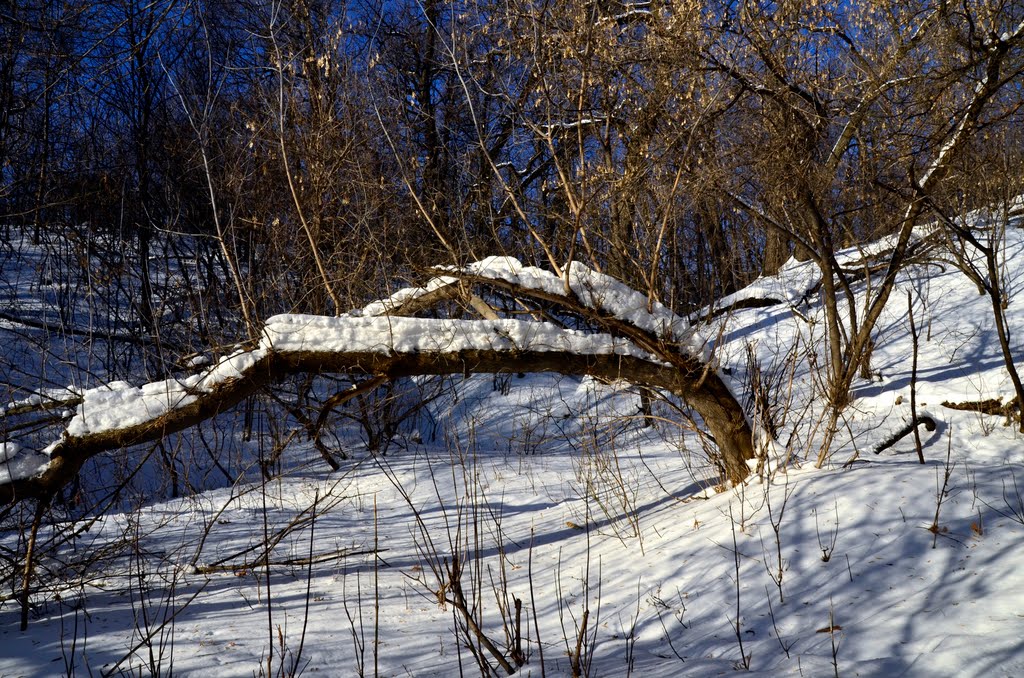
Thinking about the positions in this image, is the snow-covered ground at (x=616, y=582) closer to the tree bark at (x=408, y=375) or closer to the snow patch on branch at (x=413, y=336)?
the tree bark at (x=408, y=375)

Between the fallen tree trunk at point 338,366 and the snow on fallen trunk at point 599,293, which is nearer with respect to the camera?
the fallen tree trunk at point 338,366

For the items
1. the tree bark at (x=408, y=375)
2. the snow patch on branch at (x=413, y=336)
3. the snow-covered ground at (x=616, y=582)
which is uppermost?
the snow patch on branch at (x=413, y=336)

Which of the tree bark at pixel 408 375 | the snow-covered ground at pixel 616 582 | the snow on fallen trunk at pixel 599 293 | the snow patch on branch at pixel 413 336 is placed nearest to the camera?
the snow-covered ground at pixel 616 582

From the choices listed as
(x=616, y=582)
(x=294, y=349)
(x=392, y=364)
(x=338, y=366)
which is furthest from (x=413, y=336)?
(x=616, y=582)

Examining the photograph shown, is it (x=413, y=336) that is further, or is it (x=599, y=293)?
(x=599, y=293)

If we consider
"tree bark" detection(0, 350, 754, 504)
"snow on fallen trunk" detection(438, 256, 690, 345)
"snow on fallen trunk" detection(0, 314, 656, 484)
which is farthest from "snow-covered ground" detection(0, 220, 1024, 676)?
"snow on fallen trunk" detection(438, 256, 690, 345)

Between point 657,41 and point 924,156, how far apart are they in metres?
3.54

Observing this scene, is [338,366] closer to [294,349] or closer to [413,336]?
[294,349]

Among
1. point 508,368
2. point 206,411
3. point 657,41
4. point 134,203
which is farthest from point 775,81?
point 134,203

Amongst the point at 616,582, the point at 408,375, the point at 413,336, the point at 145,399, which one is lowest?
the point at 616,582

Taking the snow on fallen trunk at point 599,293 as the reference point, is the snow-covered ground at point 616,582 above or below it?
below

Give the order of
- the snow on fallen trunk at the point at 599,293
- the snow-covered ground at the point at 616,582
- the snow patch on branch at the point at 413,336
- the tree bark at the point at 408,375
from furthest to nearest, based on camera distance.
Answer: the snow on fallen trunk at the point at 599,293 < the snow patch on branch at the point at 413,336 < the tree bark at the point at 408,375 < the snow-covered ground at the point at 616,582

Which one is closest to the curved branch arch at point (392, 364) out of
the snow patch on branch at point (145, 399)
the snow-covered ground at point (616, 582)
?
the snow patch on branch at point (145, 399)

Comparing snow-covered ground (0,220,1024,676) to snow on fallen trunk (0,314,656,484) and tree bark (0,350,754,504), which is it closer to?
tree bark (0,350,754,504)
